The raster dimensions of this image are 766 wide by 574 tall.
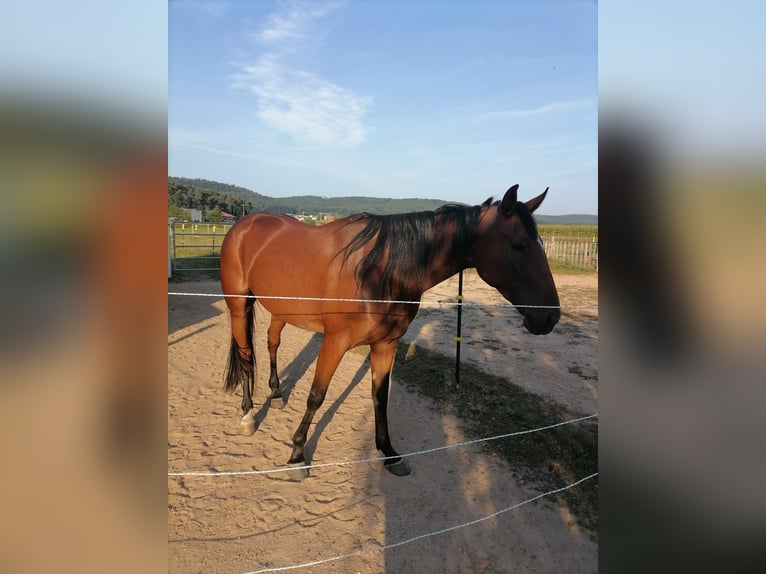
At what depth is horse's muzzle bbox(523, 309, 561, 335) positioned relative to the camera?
256 cm

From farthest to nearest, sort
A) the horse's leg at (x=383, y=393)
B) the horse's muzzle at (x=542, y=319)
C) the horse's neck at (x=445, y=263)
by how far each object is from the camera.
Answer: the horse's leg at (x=383, y=393) → the horse's neck at (x=445, y=263) → the horse's muzzle at (x=542, y=319)

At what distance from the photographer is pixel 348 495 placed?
294cm

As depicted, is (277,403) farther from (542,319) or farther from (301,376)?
(542,319)

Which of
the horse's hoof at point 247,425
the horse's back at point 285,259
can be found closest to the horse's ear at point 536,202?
the horse's back at point 285,259

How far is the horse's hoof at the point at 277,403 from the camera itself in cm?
451

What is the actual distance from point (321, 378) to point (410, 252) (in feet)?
4.06

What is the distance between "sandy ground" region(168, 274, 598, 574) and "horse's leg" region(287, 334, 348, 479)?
0.55 ft

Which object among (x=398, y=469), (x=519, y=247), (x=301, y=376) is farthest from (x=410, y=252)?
(x=301, y=376)

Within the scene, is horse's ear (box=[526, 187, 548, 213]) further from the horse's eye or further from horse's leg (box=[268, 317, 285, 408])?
horse's leg (box=[268, 317, 285, 408])

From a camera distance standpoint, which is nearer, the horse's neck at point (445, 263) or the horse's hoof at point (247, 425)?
the horse's neck at point (445, 263)

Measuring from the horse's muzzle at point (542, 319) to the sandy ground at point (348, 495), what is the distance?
0.27 m

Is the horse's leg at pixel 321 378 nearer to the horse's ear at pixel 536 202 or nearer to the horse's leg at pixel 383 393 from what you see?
the horse's leg at pixel 383 393

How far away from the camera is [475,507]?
2816 millimetres
